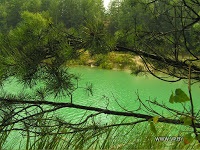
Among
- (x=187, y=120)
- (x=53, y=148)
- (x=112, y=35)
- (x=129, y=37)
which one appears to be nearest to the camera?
(x=187, y=120)

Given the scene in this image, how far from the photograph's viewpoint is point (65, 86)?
4.29 ft

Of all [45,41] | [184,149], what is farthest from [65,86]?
[184,149]

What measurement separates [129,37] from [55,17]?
1.22ft

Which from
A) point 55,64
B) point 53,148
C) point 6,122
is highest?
point 55,64

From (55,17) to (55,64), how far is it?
25 cm

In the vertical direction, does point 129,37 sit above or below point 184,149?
above

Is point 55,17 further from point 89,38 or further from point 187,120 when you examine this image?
point 187,120

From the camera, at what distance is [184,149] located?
74.1 inches

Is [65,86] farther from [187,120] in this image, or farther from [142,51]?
[187,120]

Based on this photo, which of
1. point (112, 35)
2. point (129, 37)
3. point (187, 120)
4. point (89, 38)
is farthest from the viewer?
point (129, 37)

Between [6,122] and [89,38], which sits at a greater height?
[89,38]

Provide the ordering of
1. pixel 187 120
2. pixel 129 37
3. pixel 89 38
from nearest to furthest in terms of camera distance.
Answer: pixel 187 120
pixel 89 38
pixel 129 37

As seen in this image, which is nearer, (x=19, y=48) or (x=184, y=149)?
(x=19, y=48)

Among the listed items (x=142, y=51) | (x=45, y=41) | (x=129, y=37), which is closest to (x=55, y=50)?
(x=45, y=41)
